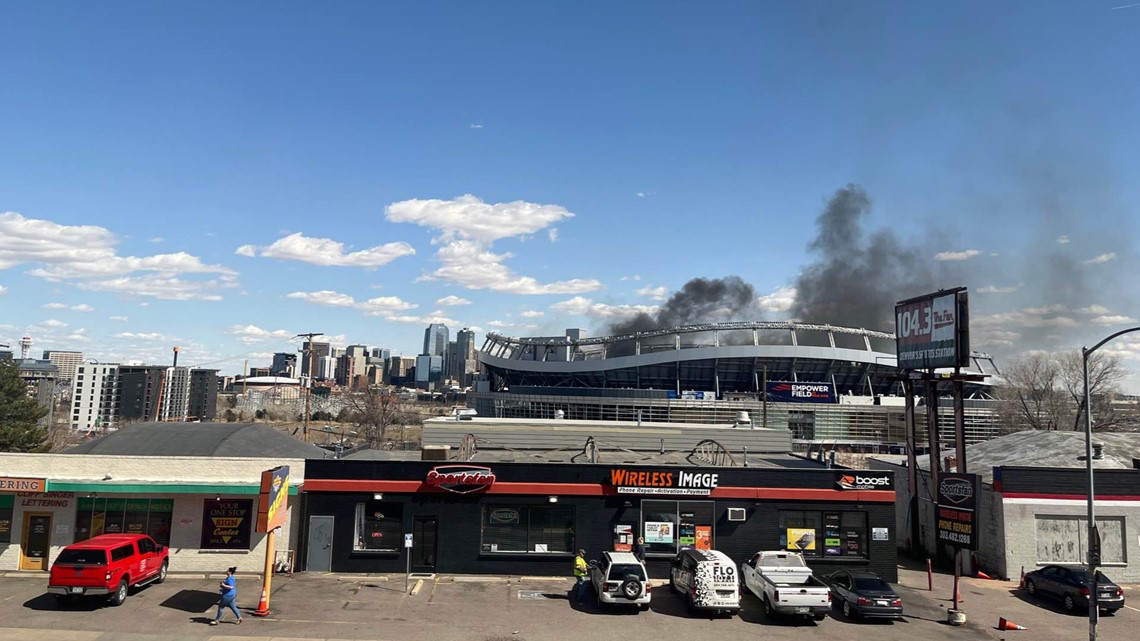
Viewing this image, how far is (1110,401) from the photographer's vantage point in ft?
280

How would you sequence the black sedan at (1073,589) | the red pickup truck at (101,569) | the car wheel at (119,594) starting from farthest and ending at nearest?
the black sedan at (1073,589) → the car wheel at (119,594) → the red pickup truck at (101,569)

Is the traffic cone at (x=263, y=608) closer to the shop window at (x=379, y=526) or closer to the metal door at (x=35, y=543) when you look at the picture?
the shop window at (x=379, y=526)

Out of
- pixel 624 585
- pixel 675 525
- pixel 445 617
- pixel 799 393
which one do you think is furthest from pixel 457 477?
pixel 799 393

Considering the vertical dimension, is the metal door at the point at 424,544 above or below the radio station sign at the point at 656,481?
below

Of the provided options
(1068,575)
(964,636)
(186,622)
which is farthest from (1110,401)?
(186,622)

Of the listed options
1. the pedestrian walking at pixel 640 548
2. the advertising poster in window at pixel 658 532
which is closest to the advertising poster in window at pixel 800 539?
the advertising poster in window at pixel 658 532

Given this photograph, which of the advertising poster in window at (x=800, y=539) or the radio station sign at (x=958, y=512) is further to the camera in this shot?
the advertising poster in window at (x=800, y=539)

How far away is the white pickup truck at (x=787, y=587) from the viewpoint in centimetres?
2094

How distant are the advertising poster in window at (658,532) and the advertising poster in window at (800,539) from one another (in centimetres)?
469

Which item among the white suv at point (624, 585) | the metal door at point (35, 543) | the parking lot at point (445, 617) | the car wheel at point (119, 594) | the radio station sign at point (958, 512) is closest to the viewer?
the parking lot at point (445, 617)

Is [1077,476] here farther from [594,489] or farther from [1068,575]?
[594,489]

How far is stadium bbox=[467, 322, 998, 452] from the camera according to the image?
102 meters

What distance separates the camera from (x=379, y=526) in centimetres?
2662

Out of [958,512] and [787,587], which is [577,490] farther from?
[958,512]
